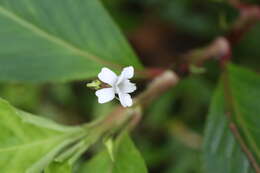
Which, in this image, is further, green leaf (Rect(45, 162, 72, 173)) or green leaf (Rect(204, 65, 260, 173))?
green leaf (Rect(204, 65, 260, 173))

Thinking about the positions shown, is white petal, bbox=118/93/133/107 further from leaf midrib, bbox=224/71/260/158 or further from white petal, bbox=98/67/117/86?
leaf midrib, bbox=224/71/260/158

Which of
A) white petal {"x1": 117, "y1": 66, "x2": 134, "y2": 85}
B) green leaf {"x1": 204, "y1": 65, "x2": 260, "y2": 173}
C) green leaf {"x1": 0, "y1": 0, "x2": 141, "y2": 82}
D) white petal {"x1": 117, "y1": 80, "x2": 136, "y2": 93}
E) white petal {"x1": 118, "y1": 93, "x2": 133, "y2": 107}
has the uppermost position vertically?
green leaf {"x1": 0, "y1": 0, "x2": 141, "y2": 82}

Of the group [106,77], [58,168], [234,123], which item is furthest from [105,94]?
[234,123]

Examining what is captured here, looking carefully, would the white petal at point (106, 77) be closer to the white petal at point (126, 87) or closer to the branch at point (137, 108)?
the white petal at point (126, 87)

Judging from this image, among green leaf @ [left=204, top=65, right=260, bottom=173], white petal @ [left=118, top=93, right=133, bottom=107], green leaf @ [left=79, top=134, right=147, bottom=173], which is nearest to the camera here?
white petal @ [left=118, top=93, right=133, bottom=107]

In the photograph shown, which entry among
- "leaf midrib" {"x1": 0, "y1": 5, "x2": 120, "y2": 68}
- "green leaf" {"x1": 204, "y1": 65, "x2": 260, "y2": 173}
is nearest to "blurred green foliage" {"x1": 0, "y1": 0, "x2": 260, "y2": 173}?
"green leaf" {"x1": 204, "y1": 65, "x2": 260, "y2": 173}

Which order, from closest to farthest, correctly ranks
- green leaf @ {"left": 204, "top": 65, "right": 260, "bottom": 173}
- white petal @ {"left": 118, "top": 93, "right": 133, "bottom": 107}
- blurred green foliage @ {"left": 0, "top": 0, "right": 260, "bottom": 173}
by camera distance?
1. white petal @ {"left": 118, "top": 93, "right": 133, "bottom": 107}
2. green leaf @ {"left": 204, "top": 65, "right": 260, "bottom": 173}
3. blurred green foliage @ {"left": 0, "top": 0, "right": 260, "bottom": 173}

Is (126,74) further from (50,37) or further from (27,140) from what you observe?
(50,37)
